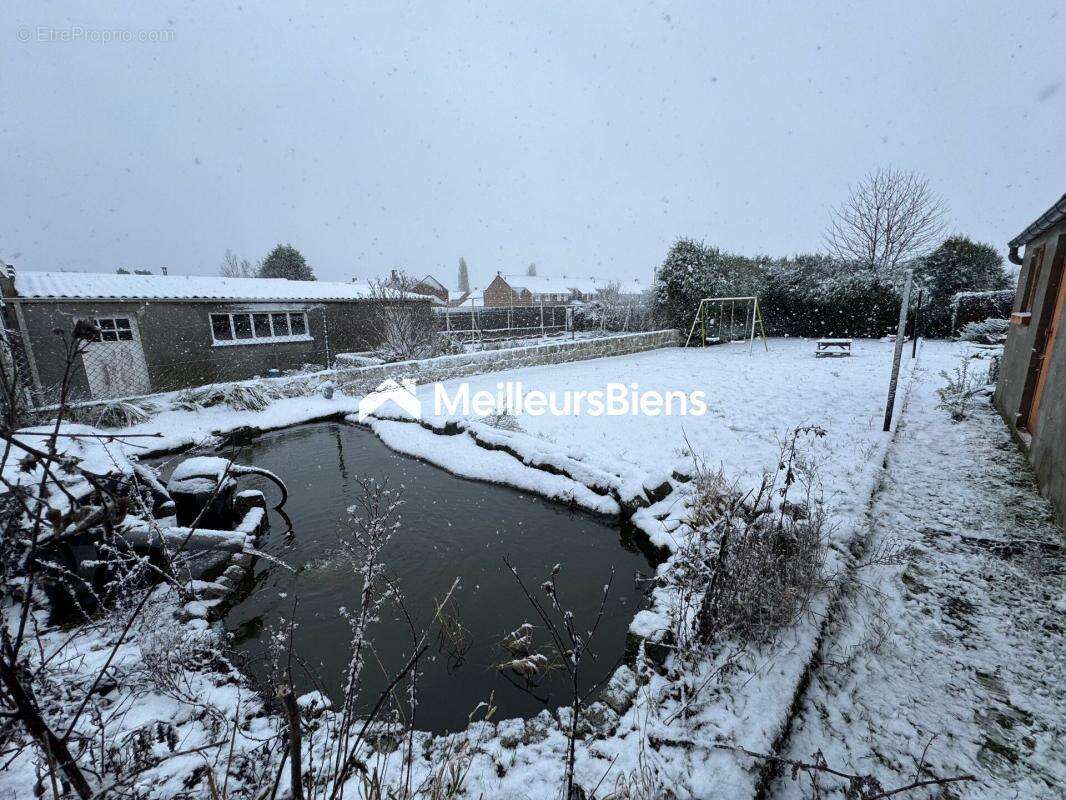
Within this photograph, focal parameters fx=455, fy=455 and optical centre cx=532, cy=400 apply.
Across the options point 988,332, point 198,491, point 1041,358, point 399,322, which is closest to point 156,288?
point 399,322

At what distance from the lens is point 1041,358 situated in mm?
5379

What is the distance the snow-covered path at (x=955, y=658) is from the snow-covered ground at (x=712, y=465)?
2 centimetres

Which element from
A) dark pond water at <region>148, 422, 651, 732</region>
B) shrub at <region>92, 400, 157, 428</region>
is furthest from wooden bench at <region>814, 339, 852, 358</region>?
shrub at <region>92, 400, 157, 428</region>

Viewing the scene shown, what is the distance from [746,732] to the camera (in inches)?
86.0

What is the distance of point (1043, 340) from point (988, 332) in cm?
1175

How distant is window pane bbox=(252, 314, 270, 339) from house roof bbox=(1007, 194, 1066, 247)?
54.3 ft

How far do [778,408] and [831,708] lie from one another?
6216mm

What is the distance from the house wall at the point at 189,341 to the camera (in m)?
10.7

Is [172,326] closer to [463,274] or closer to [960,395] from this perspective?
[960,395]

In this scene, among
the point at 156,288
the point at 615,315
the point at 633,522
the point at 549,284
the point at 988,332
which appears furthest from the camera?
the point at 549,284

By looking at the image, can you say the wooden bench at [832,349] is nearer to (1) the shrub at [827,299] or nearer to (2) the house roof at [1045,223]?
(1) the shrub at [827,299]

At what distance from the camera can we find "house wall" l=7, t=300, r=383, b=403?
10680 mm

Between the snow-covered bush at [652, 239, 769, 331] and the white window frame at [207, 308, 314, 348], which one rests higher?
the snow-covered bush at [652, 239, 769, 331]

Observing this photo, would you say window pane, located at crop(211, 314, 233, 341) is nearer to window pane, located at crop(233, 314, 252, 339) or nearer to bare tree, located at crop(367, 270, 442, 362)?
window pane, located at crop(233, 314, 252, 339)
